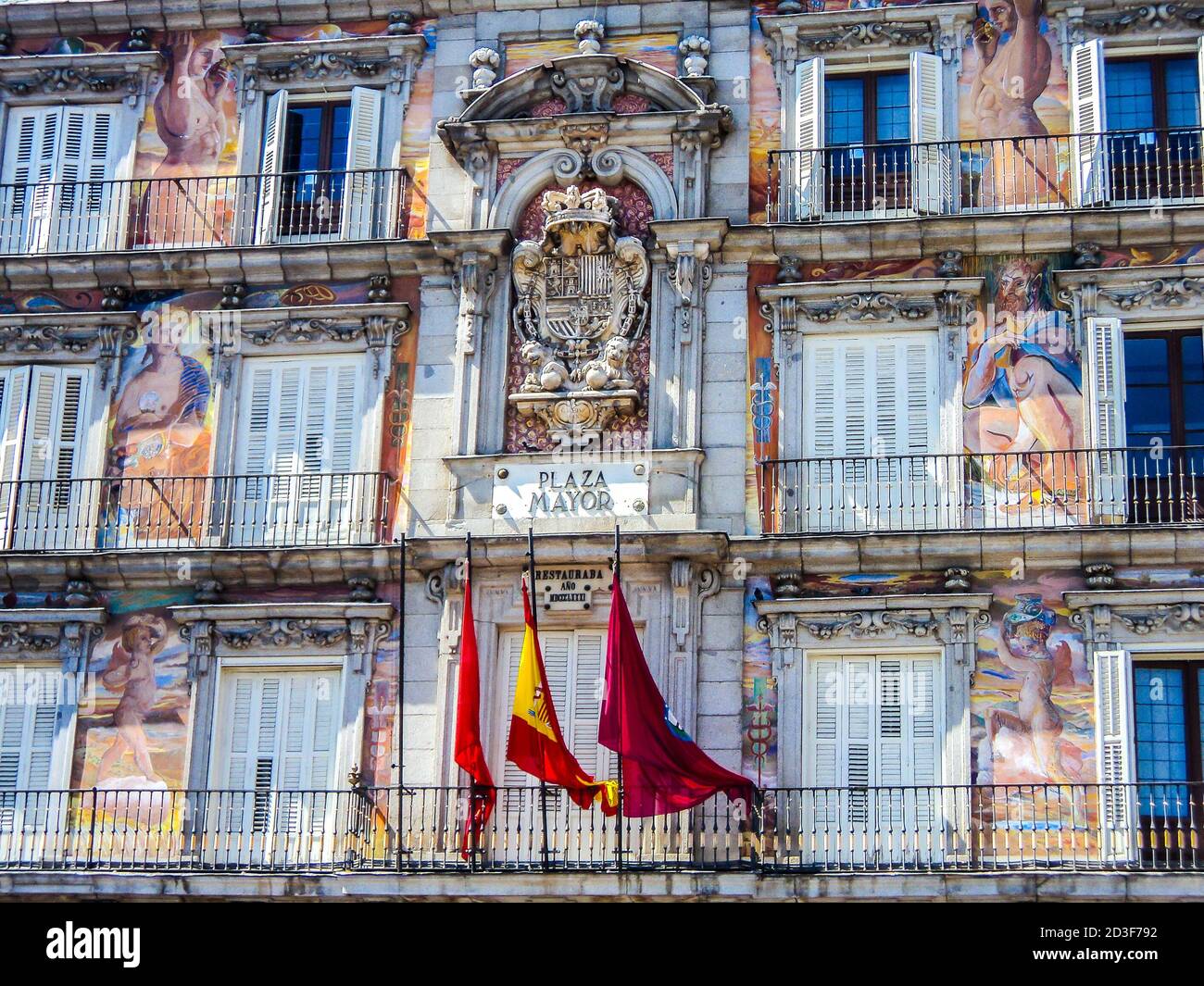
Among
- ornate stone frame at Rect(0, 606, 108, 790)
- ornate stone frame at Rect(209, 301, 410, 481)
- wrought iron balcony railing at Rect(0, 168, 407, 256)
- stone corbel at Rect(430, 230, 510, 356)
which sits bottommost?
ornate stone frame at Rect(0, 606, 108, 790)

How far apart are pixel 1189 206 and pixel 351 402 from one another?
9.42 metres

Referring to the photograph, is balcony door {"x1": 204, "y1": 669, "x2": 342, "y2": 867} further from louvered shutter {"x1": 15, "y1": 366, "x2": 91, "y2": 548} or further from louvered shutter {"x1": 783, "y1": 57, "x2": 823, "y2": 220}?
louvered shutter {"x1": 783, "y1": 57, "x2": 823, "y2": 220}

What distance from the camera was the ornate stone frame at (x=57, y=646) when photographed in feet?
80.3

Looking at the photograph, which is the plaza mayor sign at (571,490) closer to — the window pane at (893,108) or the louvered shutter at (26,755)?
the window pane at (893,108)

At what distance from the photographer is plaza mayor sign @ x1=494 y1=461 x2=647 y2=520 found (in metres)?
24.0

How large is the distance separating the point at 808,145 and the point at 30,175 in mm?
9341

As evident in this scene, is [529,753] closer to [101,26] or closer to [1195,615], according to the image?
[1195,615]

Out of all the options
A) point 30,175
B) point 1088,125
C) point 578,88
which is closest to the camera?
point 1088,125

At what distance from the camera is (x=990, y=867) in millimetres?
21969

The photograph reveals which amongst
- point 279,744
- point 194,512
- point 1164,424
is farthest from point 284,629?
point 1164,424

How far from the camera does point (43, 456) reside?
25.4 metres

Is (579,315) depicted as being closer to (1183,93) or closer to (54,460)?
(54,460)

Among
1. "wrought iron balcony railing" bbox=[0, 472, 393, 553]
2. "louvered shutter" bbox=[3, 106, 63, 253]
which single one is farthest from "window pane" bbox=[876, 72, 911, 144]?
"louvered shutter" bbox=[3, 106, 63, 253]

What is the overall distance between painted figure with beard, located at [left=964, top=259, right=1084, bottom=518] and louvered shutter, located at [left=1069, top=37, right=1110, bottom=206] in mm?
961
